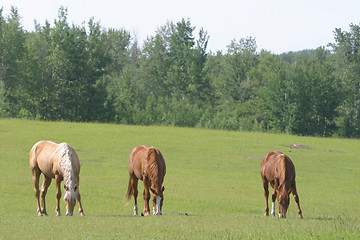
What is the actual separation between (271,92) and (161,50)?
101 ft

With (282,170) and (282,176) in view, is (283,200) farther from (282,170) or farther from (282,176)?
(282,170)

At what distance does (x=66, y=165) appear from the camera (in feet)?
46.8

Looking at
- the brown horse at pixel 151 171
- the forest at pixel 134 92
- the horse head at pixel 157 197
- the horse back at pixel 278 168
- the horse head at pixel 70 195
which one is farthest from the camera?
the forest at pixel 134 92

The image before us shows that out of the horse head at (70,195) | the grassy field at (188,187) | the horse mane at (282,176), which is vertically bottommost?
the grassy field at (188,187)

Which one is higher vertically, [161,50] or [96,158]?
[161,50]

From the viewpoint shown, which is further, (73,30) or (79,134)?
(73,30)

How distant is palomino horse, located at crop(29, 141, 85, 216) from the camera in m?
14.0

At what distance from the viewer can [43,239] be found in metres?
9.90

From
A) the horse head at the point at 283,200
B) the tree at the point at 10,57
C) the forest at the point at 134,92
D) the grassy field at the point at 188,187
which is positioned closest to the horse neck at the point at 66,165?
the grassy field at the point at 188,187

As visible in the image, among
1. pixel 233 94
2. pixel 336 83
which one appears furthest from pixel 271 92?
pixel 233 94

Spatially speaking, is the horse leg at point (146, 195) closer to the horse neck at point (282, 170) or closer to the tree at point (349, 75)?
the horse neck at point (282, 170)

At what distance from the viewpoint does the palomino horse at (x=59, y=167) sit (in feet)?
45.8

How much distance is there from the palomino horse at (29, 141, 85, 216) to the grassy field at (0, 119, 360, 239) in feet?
1.77

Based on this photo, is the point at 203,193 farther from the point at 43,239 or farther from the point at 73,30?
the point at 73,30
